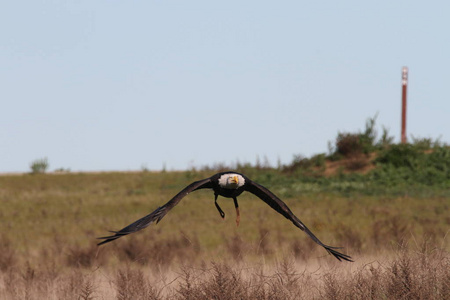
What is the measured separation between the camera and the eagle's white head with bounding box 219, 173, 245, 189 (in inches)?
296

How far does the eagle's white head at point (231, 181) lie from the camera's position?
751 centimetres

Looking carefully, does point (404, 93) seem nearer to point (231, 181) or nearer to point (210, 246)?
point (210, 246)

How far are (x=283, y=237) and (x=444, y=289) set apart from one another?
11.4 m

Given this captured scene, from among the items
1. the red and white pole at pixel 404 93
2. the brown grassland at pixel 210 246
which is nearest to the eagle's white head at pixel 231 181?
the brown grassland at pixel 210 246

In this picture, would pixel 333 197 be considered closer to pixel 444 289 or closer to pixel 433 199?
pixel 433 199

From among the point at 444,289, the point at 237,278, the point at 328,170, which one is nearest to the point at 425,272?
the point at 444,289

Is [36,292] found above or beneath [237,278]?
beneath

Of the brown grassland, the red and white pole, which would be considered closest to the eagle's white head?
the brown grassland

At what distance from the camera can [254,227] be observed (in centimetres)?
2112

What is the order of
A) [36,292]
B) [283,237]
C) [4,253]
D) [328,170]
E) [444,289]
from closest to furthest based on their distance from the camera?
[444,289], [36,292], [4,253], [283,237], [328,170]

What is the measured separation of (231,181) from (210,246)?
11.6 metres

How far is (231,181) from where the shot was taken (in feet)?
24.6

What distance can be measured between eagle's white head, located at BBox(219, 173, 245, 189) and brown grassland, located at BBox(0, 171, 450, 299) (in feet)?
2.57

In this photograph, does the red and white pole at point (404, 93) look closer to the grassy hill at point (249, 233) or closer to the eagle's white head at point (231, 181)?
the grassy hill at point (249, 233)
